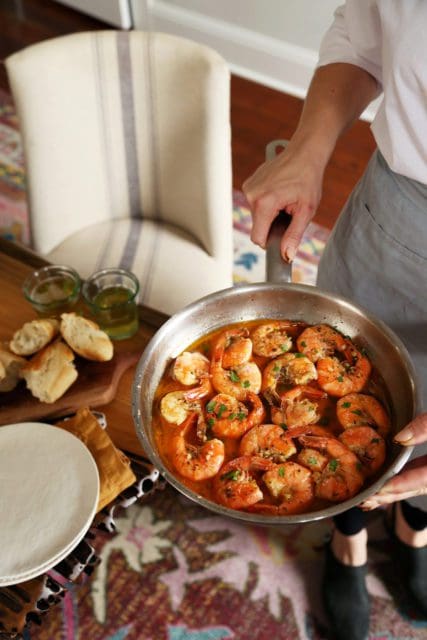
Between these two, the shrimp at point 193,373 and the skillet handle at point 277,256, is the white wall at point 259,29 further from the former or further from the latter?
the shrimp at point 193,373

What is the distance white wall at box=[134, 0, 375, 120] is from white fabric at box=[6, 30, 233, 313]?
58.1 inches

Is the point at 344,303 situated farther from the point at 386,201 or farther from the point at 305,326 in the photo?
the point at 386,201

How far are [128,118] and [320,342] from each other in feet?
3.17

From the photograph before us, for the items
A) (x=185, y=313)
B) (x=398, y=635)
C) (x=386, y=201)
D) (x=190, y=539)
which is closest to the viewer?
(x=185, y=313)

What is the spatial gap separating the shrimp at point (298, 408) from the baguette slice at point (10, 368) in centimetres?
47

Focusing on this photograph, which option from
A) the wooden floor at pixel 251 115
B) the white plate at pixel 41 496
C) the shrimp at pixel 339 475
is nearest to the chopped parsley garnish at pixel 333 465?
the shrimp at pixel 339 475

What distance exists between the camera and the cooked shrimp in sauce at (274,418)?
80 cm

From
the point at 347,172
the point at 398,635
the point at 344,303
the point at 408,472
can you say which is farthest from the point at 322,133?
→ the point at 347,172

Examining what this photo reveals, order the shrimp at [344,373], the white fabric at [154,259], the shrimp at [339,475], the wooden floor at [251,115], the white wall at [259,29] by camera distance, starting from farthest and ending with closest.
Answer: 1. the white wall at [259,29]
2. the wooden floor at [251,115]
3. the white fabric at [154,259]
4. the shrimp at [344,373]
5. the shrimp at [339,475]

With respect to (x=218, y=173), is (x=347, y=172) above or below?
below

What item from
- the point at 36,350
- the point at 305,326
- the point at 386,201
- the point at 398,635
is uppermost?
the point at 386,201

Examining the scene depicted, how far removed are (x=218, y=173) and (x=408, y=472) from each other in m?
0.97

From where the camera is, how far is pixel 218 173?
5.13 feet

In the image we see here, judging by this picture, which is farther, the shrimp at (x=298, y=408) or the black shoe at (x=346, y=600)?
the black shoe at (x=346, y=600)
